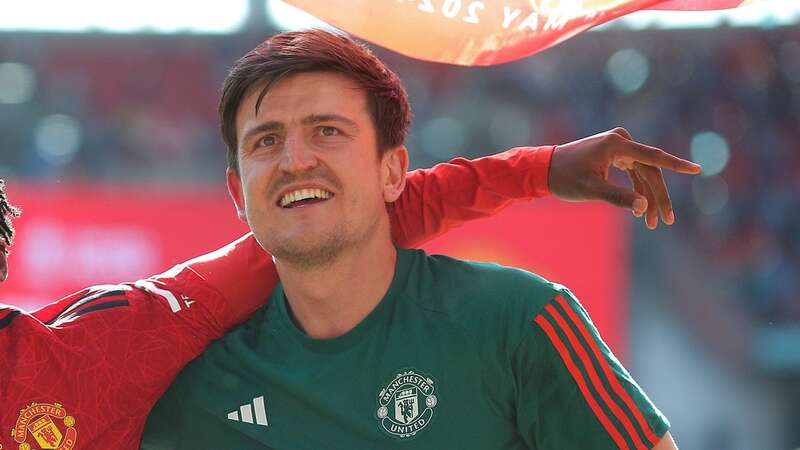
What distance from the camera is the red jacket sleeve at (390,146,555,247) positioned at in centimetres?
239

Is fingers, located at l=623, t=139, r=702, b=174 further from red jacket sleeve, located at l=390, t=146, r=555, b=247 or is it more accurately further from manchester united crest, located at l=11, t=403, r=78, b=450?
manchester united crest, located at l=11, t=403, r=78, b=450

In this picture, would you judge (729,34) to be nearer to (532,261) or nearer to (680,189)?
(680,189)

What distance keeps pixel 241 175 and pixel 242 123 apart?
11cm

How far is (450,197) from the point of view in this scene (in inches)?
95.4

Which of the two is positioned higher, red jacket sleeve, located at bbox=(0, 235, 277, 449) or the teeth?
the teeth

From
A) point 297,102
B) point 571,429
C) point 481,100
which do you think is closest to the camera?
point 571,429

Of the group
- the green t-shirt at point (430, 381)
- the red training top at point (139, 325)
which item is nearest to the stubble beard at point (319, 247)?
the green t-shirt at point (430, 381)

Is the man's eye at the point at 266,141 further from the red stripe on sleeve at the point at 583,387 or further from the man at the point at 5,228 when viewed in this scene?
the red stripe on sleeve at the point at 583,387

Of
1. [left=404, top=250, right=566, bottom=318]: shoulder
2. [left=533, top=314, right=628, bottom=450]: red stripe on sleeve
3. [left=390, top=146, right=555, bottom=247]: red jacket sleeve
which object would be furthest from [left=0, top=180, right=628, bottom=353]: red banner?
[left=533, top=314, right=628, bottom=450]: red stripe on sleeve

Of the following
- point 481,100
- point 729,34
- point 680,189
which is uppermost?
point 729,34

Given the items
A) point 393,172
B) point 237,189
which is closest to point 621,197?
point 393,172

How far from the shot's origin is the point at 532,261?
7156 mm

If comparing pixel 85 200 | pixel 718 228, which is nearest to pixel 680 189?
pixel 718 228

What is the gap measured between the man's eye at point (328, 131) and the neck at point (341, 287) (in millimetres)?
228
